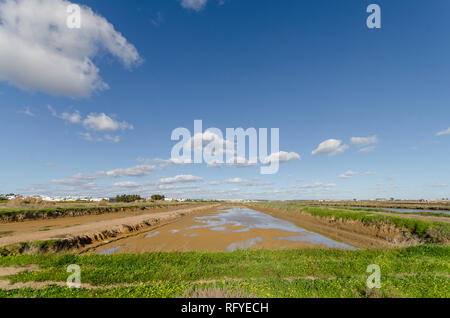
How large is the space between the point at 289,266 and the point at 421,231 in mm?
20059

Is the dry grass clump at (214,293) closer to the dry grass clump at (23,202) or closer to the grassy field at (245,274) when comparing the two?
the grassy field at (245,274)

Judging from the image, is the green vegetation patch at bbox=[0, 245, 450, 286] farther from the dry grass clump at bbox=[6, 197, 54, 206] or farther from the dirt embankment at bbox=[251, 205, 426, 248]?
the dry grass clump at bbox=[6, 197, 54, 206]

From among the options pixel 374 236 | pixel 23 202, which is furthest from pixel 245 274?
pixel 23 202

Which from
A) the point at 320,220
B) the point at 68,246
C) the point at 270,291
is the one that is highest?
the point at 270,291

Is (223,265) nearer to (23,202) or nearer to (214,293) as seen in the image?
(214,293)

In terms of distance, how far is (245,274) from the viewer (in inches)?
402

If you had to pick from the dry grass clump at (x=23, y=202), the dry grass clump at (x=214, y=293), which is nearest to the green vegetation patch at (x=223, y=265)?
the dry grass clump at (x=214, y=293)

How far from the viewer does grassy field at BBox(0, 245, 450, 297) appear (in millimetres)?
7004

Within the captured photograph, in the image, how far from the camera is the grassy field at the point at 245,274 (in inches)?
276

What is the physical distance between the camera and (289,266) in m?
11.2

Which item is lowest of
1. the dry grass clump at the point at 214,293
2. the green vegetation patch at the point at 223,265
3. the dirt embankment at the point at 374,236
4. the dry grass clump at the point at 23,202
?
the dry grass clump at the point at 23,202
